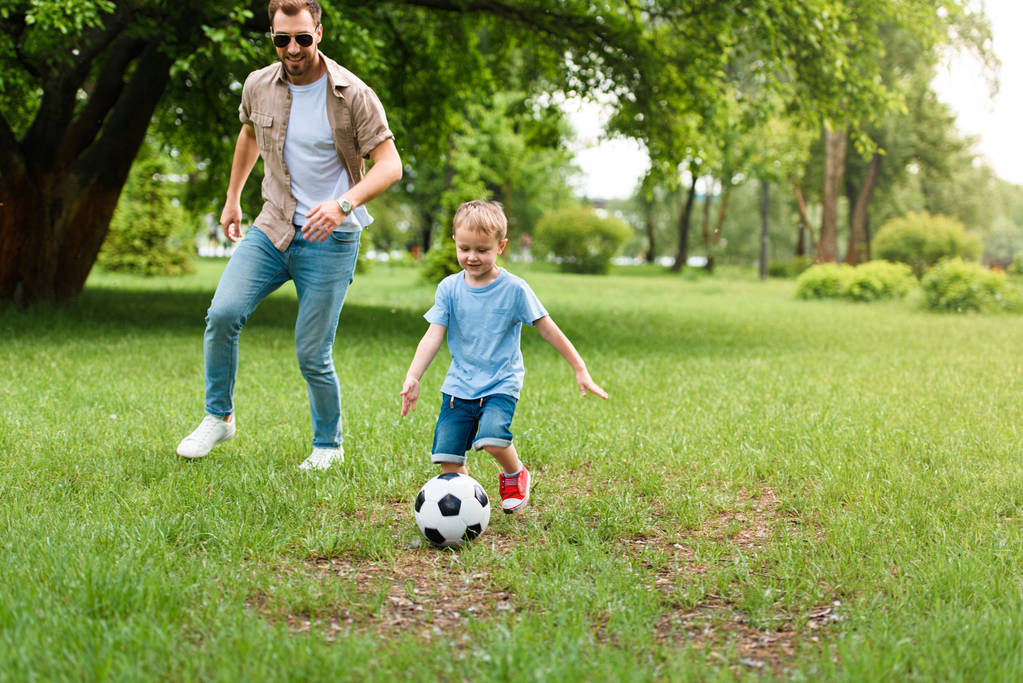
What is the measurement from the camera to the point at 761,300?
79.2 feet

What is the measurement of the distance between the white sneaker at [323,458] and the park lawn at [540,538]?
0.16 meters

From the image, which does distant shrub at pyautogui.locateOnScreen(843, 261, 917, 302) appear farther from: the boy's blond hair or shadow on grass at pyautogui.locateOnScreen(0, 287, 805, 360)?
the boy's blond hair

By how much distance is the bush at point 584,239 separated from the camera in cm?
4400

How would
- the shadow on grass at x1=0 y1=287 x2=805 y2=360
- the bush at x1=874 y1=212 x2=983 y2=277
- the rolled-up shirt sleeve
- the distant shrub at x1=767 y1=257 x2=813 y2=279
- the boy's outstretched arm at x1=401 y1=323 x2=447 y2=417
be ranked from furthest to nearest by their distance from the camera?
the distant shrub at x1=767 y1=257 x2=813 y2=279, the bush at x1=874 y1=212 x2=983 y2=277, the shadow on grass at x1=0 y1=287 x2=805 y2=360, the rolled-up shirt sleeve, the boy's outstretched arm at x1=401 y1=323 x2=447 y2=417

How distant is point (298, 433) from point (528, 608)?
10.3ft

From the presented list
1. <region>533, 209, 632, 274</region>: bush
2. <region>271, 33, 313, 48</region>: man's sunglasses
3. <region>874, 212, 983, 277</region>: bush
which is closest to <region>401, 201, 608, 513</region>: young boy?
<region>271, 33, 313, 48</region>: man's sunglasses

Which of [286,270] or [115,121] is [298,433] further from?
[115,121]

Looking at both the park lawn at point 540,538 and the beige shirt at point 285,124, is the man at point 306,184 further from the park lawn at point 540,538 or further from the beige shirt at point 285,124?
the park lawn at point 540,538

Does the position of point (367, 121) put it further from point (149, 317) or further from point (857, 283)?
point (857, 283)

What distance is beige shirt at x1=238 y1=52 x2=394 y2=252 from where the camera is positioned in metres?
4.57

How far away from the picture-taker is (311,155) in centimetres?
462

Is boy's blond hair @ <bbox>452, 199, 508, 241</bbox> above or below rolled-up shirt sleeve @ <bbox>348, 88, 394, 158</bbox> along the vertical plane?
Answer: below

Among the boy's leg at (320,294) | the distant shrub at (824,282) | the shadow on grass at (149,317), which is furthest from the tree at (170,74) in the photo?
the distant shrub at (824,282)

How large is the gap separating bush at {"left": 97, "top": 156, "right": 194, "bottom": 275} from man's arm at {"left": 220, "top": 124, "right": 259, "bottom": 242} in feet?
69.1
